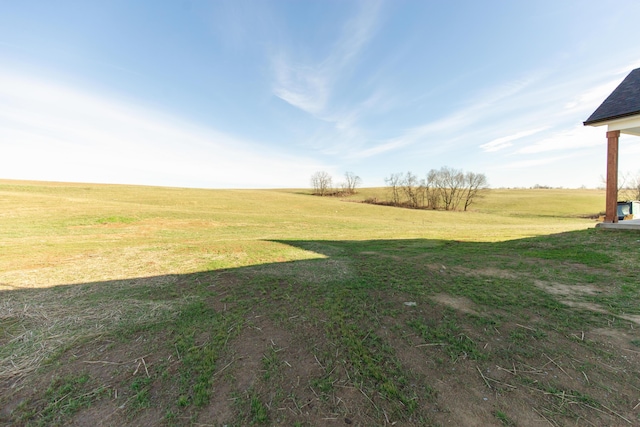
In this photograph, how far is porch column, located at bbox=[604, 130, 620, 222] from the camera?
9359 mm

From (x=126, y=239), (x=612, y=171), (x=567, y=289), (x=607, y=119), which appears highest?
(x=607, y=119)

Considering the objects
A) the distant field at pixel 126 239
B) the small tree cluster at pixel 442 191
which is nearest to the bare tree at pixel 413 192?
the small tree cluster at pixel 442 191

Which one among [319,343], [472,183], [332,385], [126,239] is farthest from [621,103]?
[472,183]

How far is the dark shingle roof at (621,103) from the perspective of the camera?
9008 mm

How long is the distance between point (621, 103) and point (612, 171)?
2.76 meters

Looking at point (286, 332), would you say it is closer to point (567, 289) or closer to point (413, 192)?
point (567, 289)

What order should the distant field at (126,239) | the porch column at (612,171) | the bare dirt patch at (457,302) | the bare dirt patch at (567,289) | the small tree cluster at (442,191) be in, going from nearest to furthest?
1. the bare dirt patch at (457,302)
2. the bare dirt patch at (567,289)
3. the distant field at (126,239)
4. the porch column at (612,171)
5. the small tree cluster at (442,191)

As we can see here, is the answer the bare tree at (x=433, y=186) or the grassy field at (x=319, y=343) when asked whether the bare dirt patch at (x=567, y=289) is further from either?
the bare tree at (x=433, y=186)

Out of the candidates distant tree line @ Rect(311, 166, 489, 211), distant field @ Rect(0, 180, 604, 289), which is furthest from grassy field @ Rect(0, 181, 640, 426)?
distant tree line @ Rect(311, 166, 489, 211)

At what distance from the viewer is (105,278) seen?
544 centimetres

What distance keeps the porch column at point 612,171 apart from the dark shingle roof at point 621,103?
70 centimetres

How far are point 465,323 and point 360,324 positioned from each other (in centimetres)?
149

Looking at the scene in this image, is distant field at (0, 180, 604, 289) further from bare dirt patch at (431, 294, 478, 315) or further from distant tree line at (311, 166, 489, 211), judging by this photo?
distant tree line at (311, 166, 489, 211)

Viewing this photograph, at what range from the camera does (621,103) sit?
31.6ft
